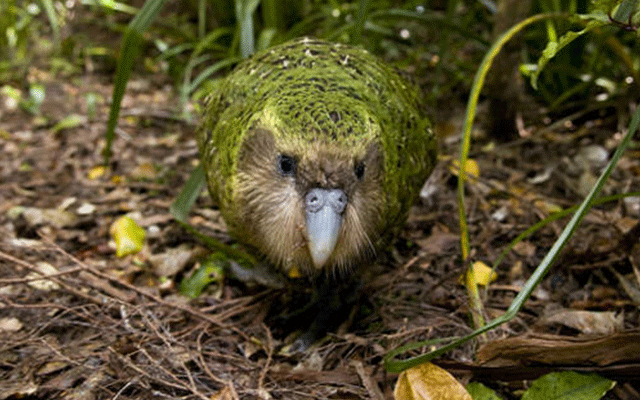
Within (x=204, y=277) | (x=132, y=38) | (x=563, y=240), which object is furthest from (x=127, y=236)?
(x=563, y=240)

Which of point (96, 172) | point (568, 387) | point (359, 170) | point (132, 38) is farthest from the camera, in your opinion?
point (96, 172)

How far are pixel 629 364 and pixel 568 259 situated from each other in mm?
871

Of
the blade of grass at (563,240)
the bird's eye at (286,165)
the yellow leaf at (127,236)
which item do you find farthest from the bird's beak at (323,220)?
the yellow leaf at (127,236)

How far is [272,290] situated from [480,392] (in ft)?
3.51

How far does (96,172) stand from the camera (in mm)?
3861

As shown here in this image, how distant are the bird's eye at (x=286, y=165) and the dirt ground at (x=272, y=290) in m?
0.72

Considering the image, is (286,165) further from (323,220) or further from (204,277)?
(204,277)

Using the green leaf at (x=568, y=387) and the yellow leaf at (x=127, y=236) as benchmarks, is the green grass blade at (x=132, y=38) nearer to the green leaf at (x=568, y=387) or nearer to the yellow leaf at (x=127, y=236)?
the yellow leaf at (x=127, y=236)

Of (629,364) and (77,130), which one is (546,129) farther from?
(77,130)

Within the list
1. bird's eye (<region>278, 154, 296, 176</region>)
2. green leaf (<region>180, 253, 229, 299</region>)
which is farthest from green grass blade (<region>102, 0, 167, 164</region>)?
bird's eye (<region>278, 154, 296, 176</region>)

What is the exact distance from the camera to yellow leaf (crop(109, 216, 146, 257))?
3016 millimetres

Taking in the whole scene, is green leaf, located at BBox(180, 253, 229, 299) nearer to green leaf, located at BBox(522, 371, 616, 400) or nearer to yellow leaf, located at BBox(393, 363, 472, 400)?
yellow leaf, located at BBox(393, 363, 472, 400)

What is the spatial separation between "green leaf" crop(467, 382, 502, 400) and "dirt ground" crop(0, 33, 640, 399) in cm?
5

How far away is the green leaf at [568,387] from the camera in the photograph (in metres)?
1.91
